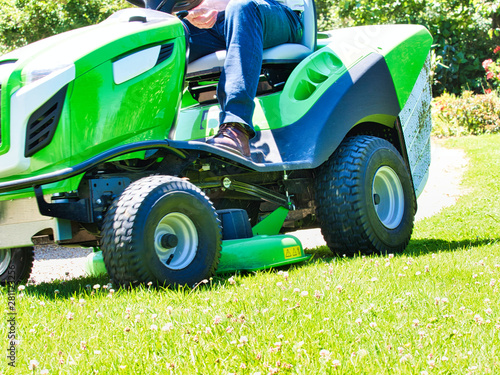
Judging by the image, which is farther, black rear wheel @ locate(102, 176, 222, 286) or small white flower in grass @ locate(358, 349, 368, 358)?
black rear wheel @ locate(102, 176, 222, 286)

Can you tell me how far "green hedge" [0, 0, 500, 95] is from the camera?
13.1 meters

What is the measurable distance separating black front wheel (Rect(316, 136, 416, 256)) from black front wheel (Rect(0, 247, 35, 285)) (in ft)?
5.28

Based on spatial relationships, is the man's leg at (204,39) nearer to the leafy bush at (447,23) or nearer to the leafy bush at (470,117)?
the leafy bush at (470,117)

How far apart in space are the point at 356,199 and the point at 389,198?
517mm

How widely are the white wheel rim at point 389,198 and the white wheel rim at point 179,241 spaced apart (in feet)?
4.75

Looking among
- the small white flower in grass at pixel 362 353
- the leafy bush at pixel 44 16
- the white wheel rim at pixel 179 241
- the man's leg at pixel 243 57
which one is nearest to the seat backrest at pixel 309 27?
the man's leg at pixel 243 57

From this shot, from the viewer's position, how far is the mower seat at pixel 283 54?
11.7 feet

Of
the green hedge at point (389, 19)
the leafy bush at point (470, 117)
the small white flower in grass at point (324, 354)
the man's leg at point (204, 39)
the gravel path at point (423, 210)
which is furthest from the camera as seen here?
the green hedge at point (389, 19)

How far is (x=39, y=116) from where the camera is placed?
8.51ft

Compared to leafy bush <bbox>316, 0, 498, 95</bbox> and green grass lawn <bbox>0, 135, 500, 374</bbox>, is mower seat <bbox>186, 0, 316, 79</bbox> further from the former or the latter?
leafy bush <bbox>316, 0, 498, 95</bbox>

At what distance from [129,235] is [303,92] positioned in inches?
62.3

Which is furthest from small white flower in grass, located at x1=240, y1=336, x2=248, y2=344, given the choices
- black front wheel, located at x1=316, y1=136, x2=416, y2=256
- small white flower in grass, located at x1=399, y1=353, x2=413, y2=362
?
black front wheel, located at x1=316, y1=136, x2=416, y2=256

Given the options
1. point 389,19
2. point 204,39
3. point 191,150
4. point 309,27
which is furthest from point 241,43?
point 389,19

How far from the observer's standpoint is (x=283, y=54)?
144 inches
